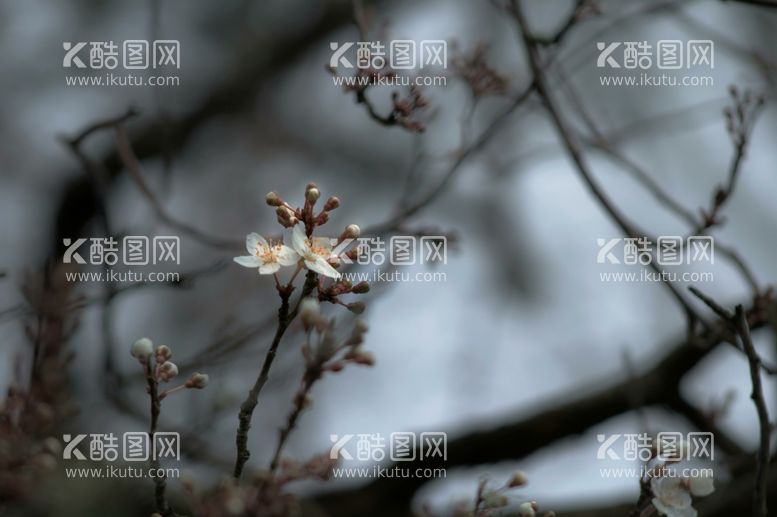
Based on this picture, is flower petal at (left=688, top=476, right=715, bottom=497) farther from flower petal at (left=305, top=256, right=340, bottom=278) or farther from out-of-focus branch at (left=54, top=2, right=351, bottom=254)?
out-of-focus branch at (left=54, top=2, right=351, bottom=254)

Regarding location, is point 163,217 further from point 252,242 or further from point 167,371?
point 167,371

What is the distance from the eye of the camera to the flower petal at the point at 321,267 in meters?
1.34

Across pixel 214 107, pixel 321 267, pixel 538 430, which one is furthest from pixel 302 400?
pixel 214 107

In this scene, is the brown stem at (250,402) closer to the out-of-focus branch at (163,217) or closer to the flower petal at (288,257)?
the flower petal at (288,257)

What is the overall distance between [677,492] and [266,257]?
29.0 inches

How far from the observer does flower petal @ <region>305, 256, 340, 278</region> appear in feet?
4.39

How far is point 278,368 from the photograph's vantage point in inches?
120

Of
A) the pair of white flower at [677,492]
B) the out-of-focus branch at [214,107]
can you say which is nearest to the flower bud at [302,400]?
the pair of white flower at [677,492]

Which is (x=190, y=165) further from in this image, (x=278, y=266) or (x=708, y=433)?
(x=278, y=266)

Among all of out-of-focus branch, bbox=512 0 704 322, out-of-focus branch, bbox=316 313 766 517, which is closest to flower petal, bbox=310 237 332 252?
out-of-focus branch, bbox=512 0 704 322

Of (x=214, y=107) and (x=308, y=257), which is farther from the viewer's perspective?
(x=214, y=107)

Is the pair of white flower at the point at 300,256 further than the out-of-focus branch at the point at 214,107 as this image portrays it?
No

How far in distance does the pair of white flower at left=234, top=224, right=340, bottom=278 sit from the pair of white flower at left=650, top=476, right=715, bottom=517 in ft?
1.93

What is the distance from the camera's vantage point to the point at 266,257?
150 cm
